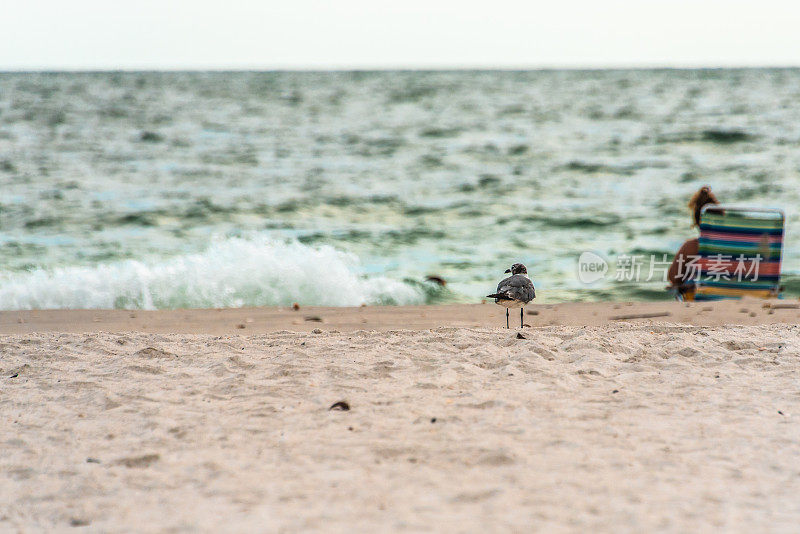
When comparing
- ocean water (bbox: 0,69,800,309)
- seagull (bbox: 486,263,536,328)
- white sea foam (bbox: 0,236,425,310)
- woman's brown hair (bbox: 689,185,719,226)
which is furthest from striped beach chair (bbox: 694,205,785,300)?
seagull (bbox: 486,263,536,328)

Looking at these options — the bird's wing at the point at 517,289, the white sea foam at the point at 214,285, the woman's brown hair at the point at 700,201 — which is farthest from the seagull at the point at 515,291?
the woman's brown hair at the point at 700,201

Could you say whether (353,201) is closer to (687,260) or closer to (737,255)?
(687,260)

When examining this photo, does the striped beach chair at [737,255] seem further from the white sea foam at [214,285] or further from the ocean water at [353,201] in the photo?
the white sea foam at [214,285]

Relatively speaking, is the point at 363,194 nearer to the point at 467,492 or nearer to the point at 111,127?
the point at 467,492

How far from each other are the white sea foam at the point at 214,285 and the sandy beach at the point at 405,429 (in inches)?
88.1

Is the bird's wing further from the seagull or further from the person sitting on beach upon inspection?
the person sitting on beach

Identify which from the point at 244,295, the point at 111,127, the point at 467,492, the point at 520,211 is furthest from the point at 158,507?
the point at 111,127

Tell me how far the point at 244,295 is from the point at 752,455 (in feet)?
19.2

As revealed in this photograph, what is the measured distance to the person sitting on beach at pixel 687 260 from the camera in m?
7.60

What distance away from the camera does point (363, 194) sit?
16266 millimetres

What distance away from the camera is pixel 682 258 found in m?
7.63

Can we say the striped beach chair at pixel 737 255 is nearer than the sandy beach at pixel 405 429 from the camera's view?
No

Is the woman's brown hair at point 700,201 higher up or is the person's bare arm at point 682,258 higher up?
the woman's brown hair at point 700,201

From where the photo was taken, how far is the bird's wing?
4.86 metres
